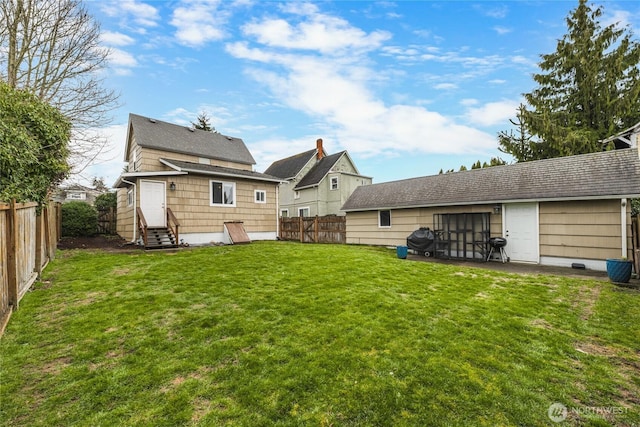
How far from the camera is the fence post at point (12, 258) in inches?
165

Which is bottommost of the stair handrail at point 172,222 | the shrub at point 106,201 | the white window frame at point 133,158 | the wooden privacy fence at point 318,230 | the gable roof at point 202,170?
the wooden privacy fence at point 318,230

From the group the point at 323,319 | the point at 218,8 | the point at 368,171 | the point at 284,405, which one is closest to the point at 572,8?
the point at 368,171

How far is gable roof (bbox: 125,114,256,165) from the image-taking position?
14.2 meters

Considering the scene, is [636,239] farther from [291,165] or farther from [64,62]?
[291,165]

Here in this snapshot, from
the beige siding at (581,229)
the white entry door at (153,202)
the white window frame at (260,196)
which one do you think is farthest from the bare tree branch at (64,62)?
the beige siding at (581,229)

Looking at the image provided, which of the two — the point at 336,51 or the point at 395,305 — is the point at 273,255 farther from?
the point at 336,51

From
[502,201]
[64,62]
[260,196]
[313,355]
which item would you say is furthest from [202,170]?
[502,201]

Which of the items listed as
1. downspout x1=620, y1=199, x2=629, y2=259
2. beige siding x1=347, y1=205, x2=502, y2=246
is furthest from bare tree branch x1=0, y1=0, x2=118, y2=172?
downspout x1=620, y1=199, x2=629, y2=259

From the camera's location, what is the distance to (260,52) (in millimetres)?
12711

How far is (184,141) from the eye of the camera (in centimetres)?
1564

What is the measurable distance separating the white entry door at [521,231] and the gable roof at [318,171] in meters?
14.9

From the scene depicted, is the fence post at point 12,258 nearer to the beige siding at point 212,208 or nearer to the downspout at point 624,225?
the beige siding at point 212,208

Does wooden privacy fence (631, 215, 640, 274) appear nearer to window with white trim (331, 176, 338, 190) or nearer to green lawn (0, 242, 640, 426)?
green lawn (0, 242, 640, 426)

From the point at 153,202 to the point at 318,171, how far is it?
Result: 14906 mm
